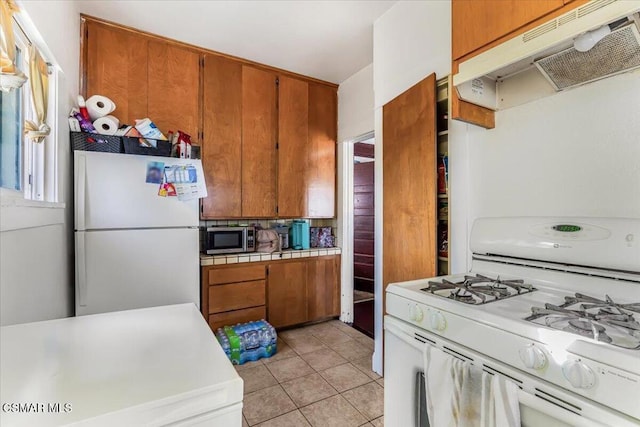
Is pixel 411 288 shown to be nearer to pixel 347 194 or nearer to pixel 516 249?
pixel 516 249

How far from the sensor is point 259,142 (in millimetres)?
3029

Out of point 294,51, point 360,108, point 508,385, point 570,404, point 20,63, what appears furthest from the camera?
point 360,108

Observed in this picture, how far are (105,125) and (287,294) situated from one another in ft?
6.84

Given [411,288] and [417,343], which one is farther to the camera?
[411,288]

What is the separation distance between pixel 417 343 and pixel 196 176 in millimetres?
1925

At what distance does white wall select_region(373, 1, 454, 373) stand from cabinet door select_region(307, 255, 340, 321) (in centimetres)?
99

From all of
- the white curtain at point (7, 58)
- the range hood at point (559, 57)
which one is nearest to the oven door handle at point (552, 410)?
the range hood at point (559, 57)

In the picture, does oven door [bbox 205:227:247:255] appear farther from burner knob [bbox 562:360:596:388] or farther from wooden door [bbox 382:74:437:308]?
burner knob [bbox 562:360:596:388]

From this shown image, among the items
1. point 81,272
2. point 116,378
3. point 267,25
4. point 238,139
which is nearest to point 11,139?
point 81,272

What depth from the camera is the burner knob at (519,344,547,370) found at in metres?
0.75

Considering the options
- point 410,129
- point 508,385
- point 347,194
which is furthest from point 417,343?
point 347,194

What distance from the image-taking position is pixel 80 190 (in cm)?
189

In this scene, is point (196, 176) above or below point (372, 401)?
above

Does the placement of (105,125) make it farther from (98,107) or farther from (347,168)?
(347,168)
